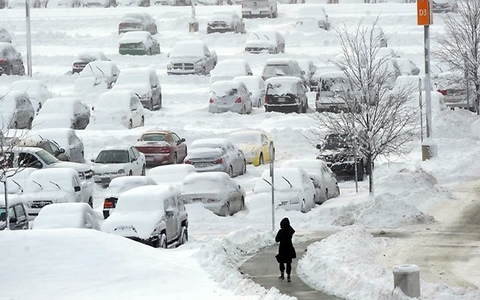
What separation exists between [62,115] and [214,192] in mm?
13838

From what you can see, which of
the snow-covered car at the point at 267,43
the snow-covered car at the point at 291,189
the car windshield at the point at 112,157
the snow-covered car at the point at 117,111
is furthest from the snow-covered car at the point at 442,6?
the snow-covered car at the point at 291,189

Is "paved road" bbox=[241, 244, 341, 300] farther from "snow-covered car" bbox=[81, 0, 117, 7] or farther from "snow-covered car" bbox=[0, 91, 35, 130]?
"snow-covered car" bbox=[81, 0, 117, 7]

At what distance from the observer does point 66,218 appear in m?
30.4

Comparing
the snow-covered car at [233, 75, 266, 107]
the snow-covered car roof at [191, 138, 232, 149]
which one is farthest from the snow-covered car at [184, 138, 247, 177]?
the snow-covered car at [233, 75, 266, 107]

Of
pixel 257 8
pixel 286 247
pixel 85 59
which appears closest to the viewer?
pixel 286 247

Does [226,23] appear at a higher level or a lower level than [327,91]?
higher

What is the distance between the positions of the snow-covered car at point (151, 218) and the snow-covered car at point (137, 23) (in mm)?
38158

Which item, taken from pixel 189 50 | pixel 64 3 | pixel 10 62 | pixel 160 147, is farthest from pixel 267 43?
pixel 64 3

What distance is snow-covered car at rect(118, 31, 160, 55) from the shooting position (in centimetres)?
6378

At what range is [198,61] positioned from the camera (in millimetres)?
58438

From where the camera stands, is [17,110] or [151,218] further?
[17,110]

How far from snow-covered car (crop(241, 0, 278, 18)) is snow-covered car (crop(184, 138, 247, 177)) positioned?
31.6 meters

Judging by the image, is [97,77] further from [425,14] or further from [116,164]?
[425,14]

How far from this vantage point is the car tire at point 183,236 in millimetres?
30625
